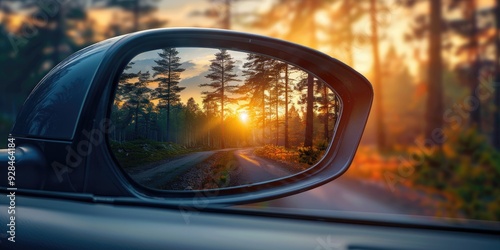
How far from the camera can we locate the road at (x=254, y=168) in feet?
3.72

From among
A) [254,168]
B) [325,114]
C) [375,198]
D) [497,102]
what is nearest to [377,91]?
[375,198]

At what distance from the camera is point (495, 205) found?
6.03m

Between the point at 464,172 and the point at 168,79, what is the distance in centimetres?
649

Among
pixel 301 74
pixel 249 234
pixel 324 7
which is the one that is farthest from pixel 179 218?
pixel 324 7

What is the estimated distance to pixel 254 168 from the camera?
1163 mm

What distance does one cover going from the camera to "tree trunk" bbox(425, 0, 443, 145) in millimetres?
7059

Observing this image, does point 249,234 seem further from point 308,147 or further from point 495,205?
point 495,205

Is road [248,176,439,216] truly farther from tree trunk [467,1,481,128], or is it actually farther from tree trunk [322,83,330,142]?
tree trunk [322,83,330,142]

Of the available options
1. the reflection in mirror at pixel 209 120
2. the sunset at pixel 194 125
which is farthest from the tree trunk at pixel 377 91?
the reflection in mirror at pixel 209 120

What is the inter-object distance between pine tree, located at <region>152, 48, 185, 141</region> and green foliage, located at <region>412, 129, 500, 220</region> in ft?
18.3

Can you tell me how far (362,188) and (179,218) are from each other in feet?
18.9

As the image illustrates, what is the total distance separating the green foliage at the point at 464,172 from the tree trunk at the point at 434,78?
225mm

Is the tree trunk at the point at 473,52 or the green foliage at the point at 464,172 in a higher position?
the tree trunk at the point at 473,52

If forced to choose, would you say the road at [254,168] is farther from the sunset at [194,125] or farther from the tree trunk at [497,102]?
the tree trunk at [497,102]
